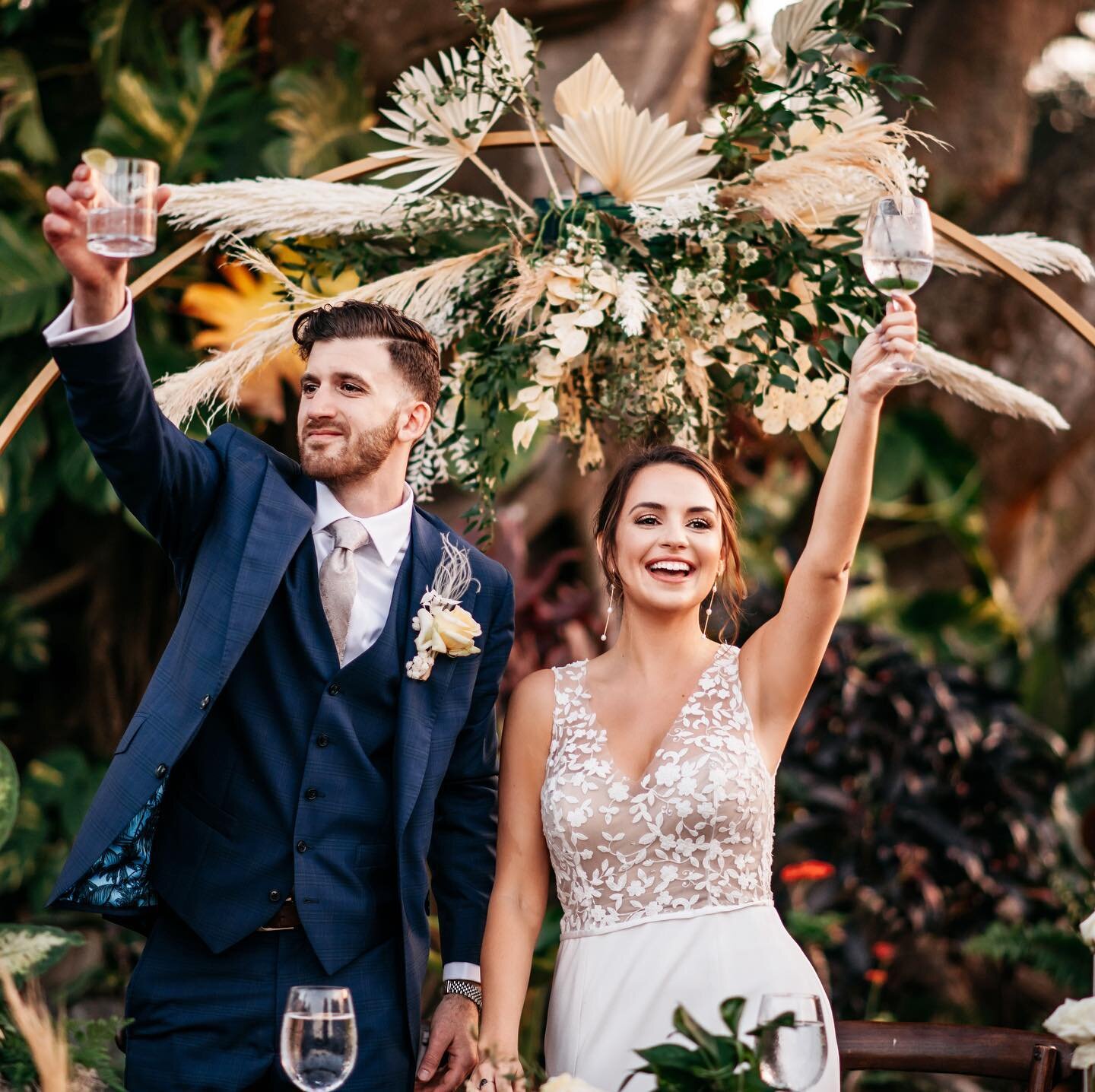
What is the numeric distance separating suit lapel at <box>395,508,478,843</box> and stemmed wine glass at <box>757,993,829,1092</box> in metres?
1.00

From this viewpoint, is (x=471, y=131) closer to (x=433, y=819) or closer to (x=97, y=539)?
(x=433, y=819)

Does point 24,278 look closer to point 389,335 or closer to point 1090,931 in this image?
point 389,335

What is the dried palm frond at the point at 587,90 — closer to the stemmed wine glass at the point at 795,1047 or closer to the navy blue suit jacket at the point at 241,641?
the navy blue suit jacket at the point at 241,641

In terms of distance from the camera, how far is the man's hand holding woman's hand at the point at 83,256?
1.95 meters

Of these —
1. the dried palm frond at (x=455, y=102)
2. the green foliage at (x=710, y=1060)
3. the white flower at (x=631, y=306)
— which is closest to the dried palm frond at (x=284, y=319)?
the dried palm frond at (x=455, y=102)

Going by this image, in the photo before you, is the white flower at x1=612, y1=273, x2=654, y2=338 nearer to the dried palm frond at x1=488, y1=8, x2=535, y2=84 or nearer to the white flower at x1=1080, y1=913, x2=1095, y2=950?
Answer: the dried palm frond at x1=488, y1=8, x2=535, y2=84

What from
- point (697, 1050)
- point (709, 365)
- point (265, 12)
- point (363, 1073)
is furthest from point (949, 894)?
point (265, 12)

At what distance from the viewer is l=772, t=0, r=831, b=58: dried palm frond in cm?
290

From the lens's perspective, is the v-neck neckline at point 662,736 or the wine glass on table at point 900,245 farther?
the v-neck neckline at point 662,736

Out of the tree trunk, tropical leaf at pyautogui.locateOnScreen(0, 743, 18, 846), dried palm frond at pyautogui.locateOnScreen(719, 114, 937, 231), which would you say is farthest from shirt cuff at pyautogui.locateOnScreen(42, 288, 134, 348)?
the tree trunk

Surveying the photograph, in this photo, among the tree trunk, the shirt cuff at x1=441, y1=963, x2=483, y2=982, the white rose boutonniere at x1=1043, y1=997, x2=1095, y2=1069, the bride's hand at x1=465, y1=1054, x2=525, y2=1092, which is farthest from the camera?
the tree trunk

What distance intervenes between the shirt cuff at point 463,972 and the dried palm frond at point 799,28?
205cm

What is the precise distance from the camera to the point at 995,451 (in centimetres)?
697

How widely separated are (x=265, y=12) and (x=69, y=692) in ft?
9.88
